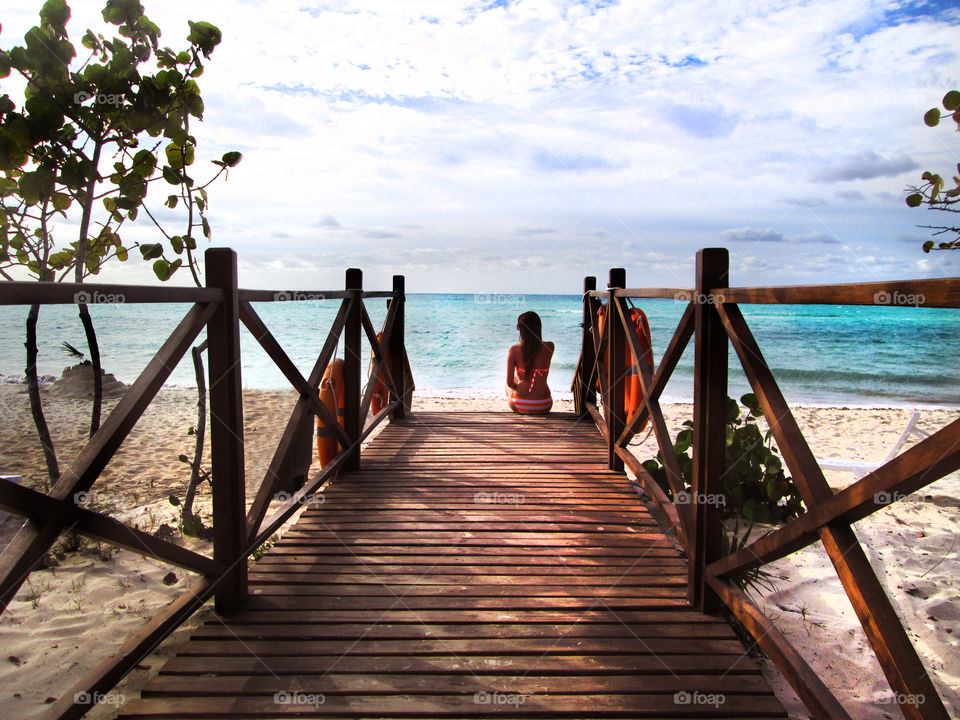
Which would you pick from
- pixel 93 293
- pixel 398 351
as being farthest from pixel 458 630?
pixel 398 351

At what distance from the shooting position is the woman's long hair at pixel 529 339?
6.48 meters

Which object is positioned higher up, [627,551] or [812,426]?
[627,551]

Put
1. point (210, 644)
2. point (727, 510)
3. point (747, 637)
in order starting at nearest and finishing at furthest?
point (210, 644)
point (747, 637)
point (727, 510)

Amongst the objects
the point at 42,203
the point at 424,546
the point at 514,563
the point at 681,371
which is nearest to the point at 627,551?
the point at 514,563

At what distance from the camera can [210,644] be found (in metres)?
2.16

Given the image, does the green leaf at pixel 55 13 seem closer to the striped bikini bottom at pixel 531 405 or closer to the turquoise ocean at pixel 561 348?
the striped bikini bottom at pixel 531 405

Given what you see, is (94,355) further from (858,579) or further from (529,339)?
(529,339)

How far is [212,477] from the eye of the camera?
222cm

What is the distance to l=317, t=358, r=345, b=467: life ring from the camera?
4340mm

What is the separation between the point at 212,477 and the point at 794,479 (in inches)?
76.0

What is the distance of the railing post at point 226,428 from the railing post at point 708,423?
1724 millimetres

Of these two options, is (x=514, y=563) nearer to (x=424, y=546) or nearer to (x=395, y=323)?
(x=424, y=546)

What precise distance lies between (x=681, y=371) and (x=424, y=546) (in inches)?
659

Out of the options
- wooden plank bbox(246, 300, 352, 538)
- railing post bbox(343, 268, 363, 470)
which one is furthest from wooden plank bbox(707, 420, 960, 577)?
railing post bbox(343, 268, 363, 470)
